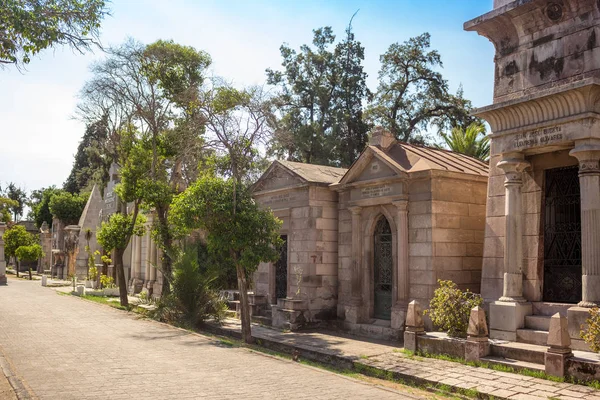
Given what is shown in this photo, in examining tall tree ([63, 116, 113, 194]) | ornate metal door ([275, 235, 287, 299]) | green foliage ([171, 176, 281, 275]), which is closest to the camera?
green foliage ([171, 176, 281, 275])

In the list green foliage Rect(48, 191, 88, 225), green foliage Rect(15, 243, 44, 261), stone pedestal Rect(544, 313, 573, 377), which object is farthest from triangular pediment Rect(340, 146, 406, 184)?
green foliage Rect(48, 191, 88, 225)

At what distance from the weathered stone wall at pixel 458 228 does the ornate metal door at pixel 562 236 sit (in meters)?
2.28

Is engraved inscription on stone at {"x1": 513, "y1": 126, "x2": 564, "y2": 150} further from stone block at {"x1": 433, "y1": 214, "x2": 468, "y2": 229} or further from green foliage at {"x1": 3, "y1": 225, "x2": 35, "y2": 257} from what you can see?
green foliage at {"x1": 3, "y1": 225, "x2": 35, "y2": 257}

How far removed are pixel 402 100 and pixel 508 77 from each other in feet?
68.1

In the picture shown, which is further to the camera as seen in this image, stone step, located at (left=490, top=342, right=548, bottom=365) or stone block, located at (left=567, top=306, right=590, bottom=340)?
stone step, located at (left=490, top=342, right=548, bottom=365)

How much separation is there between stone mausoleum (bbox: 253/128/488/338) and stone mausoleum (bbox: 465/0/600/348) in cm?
137

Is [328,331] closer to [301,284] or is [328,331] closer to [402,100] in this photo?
[301,284]

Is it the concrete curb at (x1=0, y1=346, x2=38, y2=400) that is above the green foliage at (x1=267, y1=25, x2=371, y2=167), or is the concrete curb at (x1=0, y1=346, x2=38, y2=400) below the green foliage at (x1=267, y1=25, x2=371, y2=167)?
below

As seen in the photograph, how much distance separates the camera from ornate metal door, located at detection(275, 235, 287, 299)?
633 inches

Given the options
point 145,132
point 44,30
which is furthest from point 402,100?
point 44,30

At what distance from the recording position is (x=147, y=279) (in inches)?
968

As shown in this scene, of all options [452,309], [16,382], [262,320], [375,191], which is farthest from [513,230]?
[16,382]

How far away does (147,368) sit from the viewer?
941 centimetres

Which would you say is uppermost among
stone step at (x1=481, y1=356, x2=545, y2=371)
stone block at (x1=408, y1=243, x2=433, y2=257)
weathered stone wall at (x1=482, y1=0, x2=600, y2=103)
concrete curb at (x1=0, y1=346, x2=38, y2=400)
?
weathered stone wall at (x1=482, y1=0, x2=600, y2=103)
